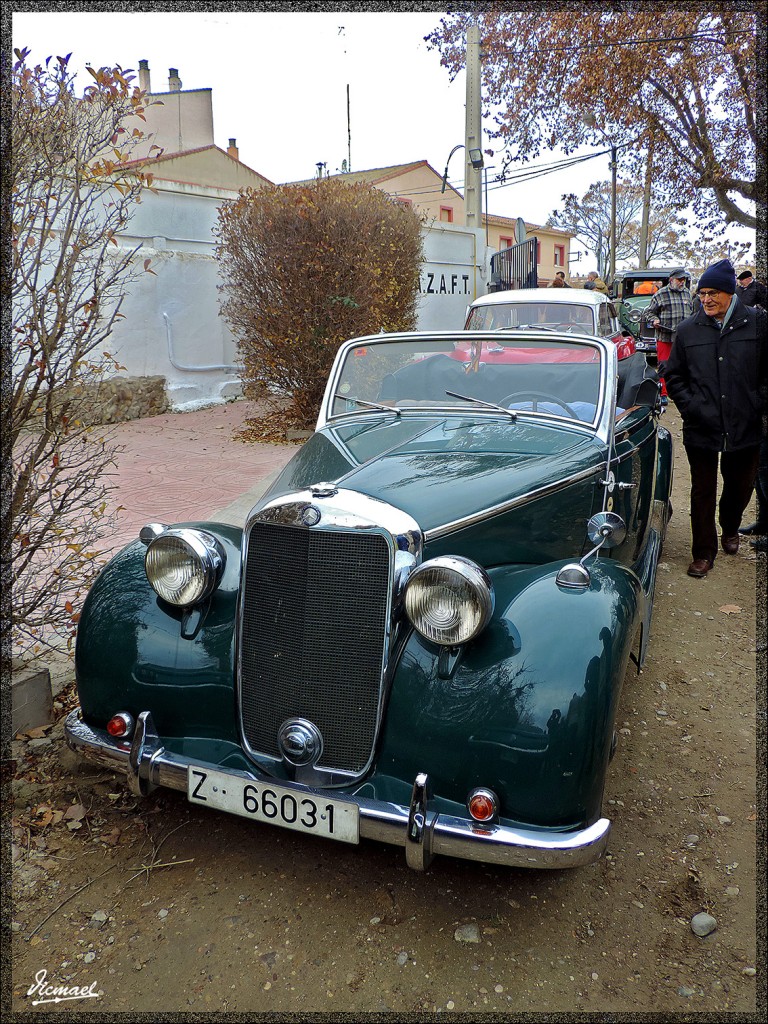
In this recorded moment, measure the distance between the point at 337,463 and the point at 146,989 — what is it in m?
1.83

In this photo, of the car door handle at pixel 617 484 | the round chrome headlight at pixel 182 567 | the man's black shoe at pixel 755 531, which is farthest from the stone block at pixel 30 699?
the man's black shoe at pixel 755 531

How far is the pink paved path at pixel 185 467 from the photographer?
5.91 metres

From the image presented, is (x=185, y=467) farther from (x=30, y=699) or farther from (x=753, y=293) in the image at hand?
(x=753, y=293)

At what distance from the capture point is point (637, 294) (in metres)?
17.7

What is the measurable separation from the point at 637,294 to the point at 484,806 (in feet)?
57.8

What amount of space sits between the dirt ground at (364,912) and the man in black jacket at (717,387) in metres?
2.38

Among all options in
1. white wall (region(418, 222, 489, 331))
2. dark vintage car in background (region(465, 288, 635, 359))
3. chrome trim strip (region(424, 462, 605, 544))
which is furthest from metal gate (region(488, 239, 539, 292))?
chrome trim strip (region(424, 462, 605, 544))

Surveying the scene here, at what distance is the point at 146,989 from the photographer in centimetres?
206

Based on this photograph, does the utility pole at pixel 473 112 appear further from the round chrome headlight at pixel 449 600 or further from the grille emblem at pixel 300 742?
the grille emblem at pixel 300 742

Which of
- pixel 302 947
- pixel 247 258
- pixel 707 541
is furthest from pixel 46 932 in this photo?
pixel 247 258

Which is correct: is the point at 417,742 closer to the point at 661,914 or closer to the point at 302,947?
the point at 302,947

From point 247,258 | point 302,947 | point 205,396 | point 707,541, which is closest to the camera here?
point 302,947

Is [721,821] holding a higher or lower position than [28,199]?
lower

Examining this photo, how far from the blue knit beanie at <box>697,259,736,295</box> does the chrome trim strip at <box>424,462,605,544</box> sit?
7.49 ft
